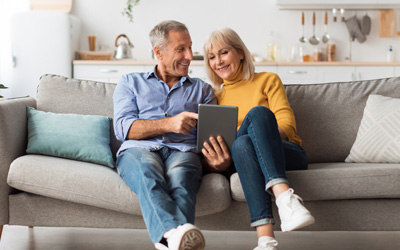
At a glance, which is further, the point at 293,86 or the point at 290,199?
the point at 293,86

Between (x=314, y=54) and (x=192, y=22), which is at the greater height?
(x=192, y=22)

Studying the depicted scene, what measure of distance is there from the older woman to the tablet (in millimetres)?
32

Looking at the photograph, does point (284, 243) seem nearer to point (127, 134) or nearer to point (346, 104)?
point (346, 104)

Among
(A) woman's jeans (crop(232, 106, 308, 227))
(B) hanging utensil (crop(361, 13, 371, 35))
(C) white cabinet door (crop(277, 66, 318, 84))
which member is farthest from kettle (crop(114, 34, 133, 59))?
(A) woman's jeans (crop(232, 106, 308, 227))

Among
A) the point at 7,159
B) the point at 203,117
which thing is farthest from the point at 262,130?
the point at 7,159

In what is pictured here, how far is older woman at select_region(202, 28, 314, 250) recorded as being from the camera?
192 centimetres

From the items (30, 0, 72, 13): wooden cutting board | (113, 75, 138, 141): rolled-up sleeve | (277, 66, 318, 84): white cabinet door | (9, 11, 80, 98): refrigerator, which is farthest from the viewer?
(30, 0, 72, 13): wooden cutting board

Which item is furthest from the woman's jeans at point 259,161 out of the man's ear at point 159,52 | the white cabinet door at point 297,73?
the white cabinet door at point 297,73

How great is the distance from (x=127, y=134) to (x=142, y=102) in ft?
0.63

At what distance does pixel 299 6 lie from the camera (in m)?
5.52

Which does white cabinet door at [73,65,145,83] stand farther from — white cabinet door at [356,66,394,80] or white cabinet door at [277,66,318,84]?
white cabinet door at [356,66,394,80]

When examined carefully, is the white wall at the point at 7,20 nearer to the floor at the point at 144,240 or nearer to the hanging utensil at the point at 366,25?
the floor at the point at 144,240

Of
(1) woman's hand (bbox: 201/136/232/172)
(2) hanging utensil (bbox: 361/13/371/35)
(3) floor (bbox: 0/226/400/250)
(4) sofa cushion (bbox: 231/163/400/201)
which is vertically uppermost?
(2) hanging utensil (bbox: 361/13/371/35)

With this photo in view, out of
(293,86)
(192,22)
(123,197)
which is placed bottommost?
(123,197)
